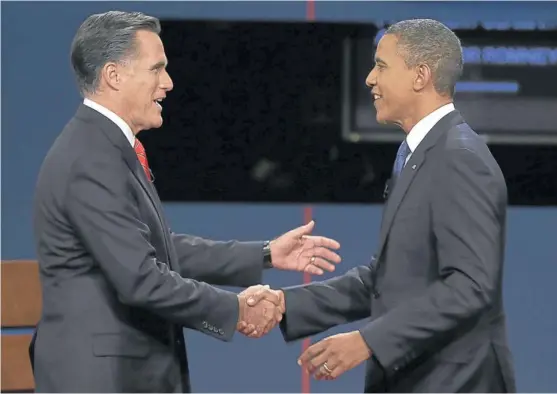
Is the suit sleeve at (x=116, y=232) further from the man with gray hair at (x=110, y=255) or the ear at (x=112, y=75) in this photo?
the ear at (x=112, y=75)

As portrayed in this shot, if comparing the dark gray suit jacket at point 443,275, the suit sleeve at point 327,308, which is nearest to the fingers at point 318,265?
the suit sleeve at point 327,308

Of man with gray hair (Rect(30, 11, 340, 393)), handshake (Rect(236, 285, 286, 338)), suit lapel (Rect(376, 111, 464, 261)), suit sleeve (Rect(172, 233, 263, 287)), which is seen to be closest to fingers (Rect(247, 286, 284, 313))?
handshake (Rect(236, 285, 286, 338))

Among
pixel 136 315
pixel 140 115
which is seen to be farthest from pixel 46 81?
pixel 136 315

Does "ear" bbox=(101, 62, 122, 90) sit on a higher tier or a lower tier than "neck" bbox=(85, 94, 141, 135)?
higher

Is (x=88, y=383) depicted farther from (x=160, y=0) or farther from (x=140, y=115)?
(x=160, y=0)

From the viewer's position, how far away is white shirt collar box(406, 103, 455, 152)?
8.64 feet

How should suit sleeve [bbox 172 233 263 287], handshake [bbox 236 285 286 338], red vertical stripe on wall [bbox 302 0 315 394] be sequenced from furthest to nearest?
red vertical stripe on wall [bbox 302 0 315 394] → suit sleeve [bbox 172 233 263 287] → handshake [bbox 236 285 286 338]

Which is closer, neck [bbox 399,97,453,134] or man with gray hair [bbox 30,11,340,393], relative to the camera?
man with gray hair [bbox 30,11,340,393]

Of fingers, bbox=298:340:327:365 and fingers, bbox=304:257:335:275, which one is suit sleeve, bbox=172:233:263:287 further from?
fingers, bbox=298:340:327:365

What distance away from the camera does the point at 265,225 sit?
13.5 ft

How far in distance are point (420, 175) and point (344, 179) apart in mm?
1491

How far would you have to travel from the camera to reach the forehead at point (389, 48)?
274 cm

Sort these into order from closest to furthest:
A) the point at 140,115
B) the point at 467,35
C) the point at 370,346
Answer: the point at 370,346, the point at 140,115, the point at 467,35

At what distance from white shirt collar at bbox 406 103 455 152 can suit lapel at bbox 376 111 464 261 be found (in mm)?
33
